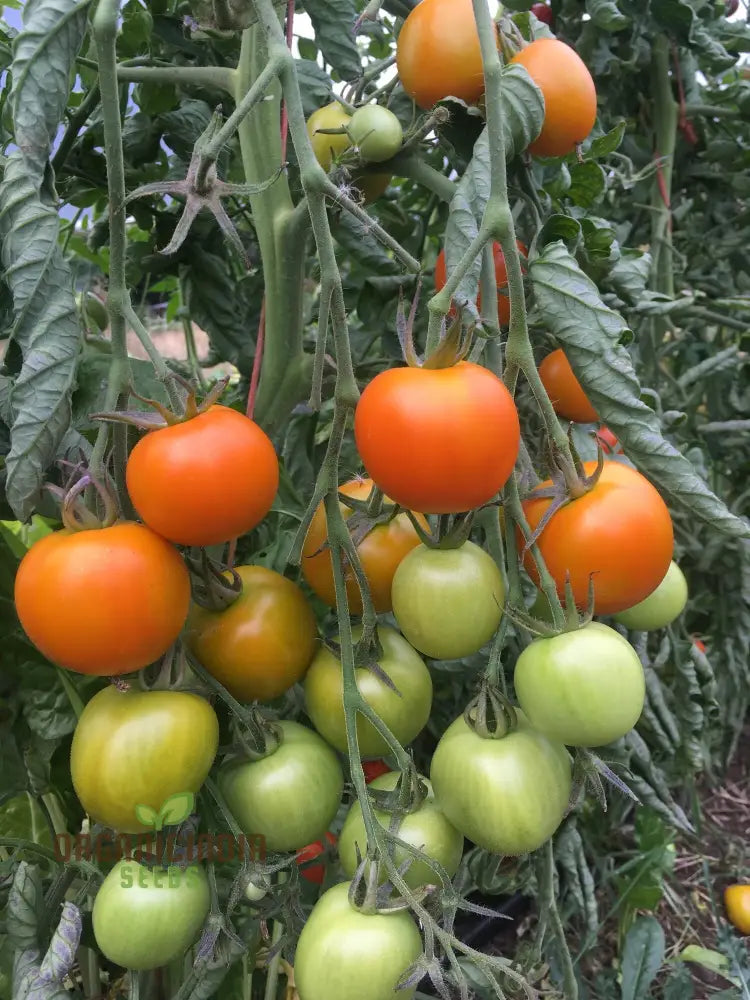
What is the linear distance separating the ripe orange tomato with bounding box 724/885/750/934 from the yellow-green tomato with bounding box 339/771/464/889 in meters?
1.08

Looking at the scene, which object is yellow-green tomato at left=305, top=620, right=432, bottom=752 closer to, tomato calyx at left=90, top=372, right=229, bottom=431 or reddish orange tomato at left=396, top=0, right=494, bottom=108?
tomato calyx at left=90, top=372, right=229, bottom=431

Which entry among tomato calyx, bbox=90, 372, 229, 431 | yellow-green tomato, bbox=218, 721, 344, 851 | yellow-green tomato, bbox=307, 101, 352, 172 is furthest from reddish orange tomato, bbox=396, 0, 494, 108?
yellow-green tomato, bbox=218, 721, 344, 851

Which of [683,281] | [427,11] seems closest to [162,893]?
[427,11]

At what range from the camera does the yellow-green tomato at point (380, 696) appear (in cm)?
56

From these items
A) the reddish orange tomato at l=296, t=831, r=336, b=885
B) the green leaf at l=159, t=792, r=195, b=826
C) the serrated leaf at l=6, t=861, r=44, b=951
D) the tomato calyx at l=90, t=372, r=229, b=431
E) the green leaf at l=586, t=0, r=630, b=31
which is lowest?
the reddish orange tomato at l=296, t=831, r=336, b=885

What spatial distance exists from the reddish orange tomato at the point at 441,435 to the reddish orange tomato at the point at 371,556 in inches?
5.2

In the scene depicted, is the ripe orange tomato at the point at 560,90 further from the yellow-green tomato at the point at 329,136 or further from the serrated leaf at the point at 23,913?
the serrated leaf at the point at 23,913

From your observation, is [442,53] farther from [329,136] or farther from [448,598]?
[448,598]

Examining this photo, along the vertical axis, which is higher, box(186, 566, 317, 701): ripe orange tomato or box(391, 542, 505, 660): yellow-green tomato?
box(391, 542, 505, 660): yellow-green tomato

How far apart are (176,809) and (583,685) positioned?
295mm

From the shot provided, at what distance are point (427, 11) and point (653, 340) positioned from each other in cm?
71

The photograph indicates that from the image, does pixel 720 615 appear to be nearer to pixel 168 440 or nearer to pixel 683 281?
pixel 683 281

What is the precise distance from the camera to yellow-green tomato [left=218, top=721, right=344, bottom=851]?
1.78 ft

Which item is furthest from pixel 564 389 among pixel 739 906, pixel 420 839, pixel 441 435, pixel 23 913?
pixel 739 906
